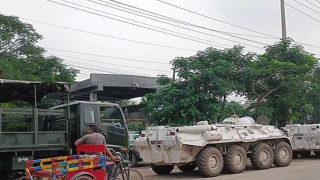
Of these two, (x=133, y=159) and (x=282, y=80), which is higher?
(x=282, y=80)

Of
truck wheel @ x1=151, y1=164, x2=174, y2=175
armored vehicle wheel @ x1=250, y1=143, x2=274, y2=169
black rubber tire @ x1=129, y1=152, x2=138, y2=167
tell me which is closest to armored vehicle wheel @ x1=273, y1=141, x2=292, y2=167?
armored vehicle wheel @ x1=250, y1=143, x2=274, y2=169

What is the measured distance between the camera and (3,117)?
34.3 feet

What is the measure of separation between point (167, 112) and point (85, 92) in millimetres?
13619

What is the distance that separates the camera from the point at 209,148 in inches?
543

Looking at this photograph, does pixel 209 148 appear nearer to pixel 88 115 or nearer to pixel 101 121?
pixel 101 121

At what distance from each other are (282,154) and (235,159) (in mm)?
2830

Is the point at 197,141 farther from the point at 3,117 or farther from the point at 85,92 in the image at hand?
the point at 85,92

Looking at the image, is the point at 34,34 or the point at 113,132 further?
the point at 34,34

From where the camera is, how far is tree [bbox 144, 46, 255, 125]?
20.0 metres

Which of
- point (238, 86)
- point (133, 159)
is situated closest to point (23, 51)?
point (133, 159)

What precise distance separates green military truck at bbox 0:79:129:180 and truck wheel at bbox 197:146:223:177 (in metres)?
2.55

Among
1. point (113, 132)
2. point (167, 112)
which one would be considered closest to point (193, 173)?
point (113, 132)

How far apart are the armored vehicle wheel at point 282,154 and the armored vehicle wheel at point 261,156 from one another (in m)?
0.48

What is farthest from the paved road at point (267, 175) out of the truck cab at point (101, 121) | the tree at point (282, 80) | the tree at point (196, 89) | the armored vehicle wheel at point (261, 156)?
the tree at point (282, 80)
